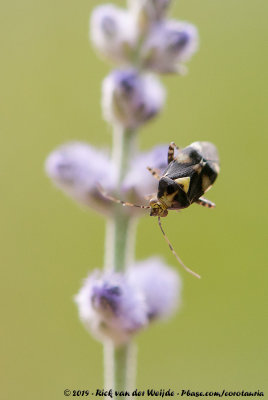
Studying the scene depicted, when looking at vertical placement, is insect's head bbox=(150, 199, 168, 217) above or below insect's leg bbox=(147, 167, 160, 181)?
below

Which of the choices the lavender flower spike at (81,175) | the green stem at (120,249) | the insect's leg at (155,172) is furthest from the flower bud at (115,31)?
the insect's leg at (155,172)

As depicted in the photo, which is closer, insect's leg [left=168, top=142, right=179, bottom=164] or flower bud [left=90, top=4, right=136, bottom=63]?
insect's leg [left=168, top=142, right=179, bottom=164]

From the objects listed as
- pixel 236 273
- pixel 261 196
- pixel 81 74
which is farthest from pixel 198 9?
pixel 236 273

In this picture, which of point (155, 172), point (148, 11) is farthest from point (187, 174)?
point (148, 11)

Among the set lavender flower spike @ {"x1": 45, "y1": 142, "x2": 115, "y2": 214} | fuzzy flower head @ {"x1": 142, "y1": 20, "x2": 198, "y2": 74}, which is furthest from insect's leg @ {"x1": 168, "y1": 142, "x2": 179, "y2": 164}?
fuzzy flower head @ {"x1": 142, "y1": 20, "x2": 198, "y2": 74}

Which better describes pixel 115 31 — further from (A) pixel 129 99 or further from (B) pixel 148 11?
(A) pixel 129 99

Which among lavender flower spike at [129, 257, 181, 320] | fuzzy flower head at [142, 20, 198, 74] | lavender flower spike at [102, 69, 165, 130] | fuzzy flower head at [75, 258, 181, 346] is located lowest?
fuzzy flower head at [75, 258, 181, 346]

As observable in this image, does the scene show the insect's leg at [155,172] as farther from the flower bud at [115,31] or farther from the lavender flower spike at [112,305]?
the flower bud at [115,31]

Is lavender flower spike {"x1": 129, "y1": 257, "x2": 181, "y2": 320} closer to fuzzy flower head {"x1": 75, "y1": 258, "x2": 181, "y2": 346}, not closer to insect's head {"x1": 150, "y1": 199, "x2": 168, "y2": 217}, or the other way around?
fuzzy flower head {"x1": 75, "y1": 258, "x2": 181, "y2": 346}

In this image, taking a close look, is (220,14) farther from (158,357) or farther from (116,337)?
(116,337)
